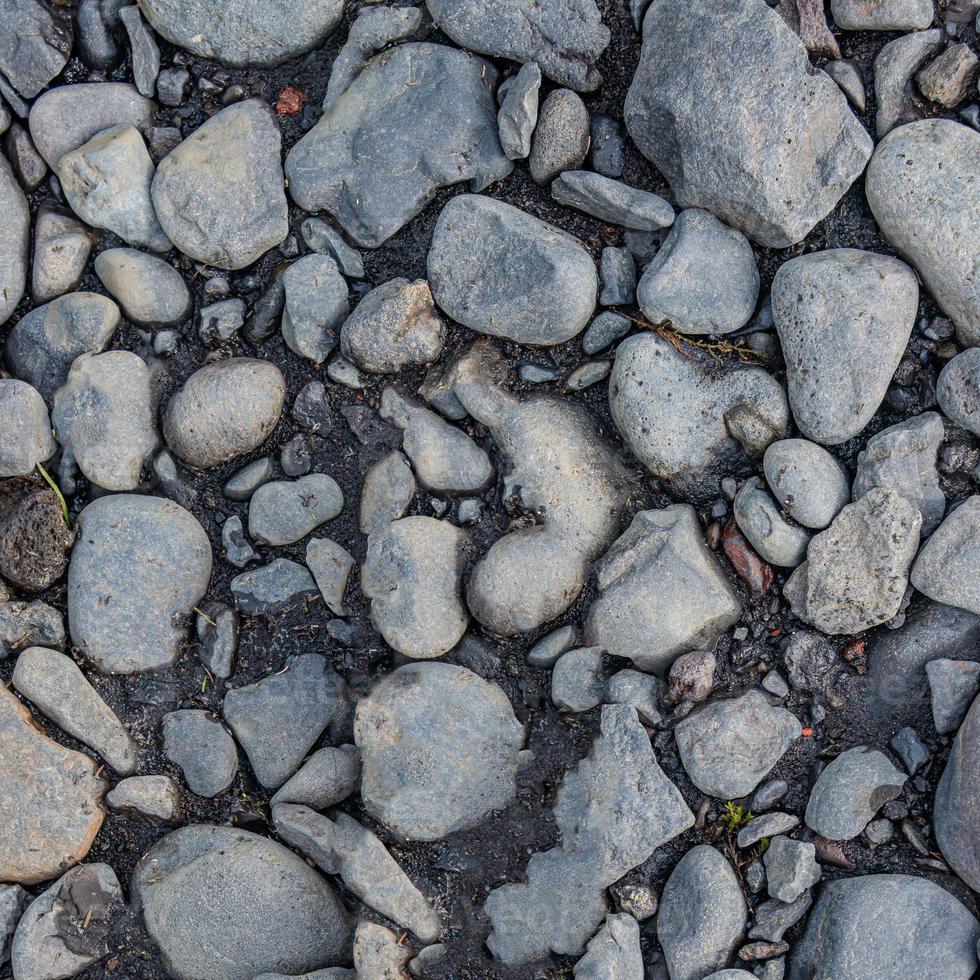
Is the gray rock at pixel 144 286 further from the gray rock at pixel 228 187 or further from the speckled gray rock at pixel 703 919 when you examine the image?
the speckled gray rock at pixel 703 919

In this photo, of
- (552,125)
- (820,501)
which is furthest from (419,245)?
(820,501)

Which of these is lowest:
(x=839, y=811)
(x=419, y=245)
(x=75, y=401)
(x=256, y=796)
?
(x=256, y=796)

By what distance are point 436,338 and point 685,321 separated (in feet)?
2.92

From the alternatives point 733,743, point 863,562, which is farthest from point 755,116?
point 733,743

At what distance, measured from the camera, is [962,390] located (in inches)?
117

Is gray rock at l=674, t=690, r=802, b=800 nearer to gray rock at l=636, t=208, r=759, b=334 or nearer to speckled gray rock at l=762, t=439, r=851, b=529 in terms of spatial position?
speckled gray rock at l=762, t=439, r=851, b=529

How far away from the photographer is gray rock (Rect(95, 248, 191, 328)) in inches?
135

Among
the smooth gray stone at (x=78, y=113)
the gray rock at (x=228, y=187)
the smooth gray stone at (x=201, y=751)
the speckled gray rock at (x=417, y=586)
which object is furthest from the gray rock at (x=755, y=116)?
the smooth gray stone at (x=201, y=751)

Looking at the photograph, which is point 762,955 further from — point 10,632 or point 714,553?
point 10,632

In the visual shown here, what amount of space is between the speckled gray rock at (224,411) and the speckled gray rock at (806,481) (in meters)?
1.81

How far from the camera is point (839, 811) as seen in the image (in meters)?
2.93

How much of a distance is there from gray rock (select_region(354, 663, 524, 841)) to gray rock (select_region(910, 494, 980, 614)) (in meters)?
1.47

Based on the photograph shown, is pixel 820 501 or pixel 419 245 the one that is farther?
pixel 419 245

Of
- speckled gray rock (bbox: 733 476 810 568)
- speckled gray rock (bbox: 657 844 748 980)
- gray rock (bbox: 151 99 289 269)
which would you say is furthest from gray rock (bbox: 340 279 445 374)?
speckled gray rock (bbox: 657 844 748 980)
